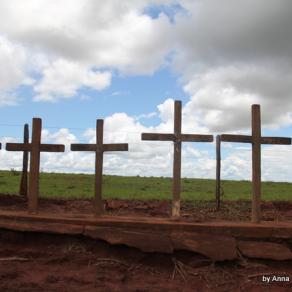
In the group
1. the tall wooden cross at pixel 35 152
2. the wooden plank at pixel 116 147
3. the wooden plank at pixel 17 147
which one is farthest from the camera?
the wooden plank at pixel 17 147

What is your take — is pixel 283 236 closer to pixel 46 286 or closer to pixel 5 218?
pixel 46 286

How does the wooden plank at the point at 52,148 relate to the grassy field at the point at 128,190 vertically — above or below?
above

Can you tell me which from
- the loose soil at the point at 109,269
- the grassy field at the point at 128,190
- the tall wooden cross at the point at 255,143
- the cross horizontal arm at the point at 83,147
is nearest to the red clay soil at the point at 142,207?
the grassy field at the point at 128,190

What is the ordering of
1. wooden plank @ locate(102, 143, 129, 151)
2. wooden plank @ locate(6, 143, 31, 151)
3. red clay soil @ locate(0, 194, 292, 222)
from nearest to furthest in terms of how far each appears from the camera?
1. wooden plank @ locate(102, 143, 129, 151)
2. wooden plank @ locate(6, 143, 31, 151)
3. red clay soil @ locate(0, 194, 292, 222)

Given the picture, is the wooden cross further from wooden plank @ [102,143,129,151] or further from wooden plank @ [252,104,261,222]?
wooden plank @ [252,104,261,222]

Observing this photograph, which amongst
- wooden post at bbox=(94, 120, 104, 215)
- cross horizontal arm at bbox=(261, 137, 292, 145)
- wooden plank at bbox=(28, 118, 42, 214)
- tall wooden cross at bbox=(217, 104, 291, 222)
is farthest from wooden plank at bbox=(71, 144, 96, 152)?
cross horizontal arm at bbox=(261, 137, 292, 145)

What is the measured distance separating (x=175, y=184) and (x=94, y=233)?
1.72m

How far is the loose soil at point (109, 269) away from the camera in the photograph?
A: 764cm

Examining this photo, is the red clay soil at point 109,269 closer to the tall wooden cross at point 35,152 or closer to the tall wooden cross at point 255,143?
the tall wooden cross at point 35,152

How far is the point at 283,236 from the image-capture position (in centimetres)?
879

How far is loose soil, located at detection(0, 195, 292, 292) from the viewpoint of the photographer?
764 centimetres

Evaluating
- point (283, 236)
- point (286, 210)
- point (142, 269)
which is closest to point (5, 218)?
point (142, 269)

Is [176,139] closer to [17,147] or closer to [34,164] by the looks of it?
[34,164]

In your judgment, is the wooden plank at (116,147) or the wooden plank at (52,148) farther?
the wooden plank at (52,148)
